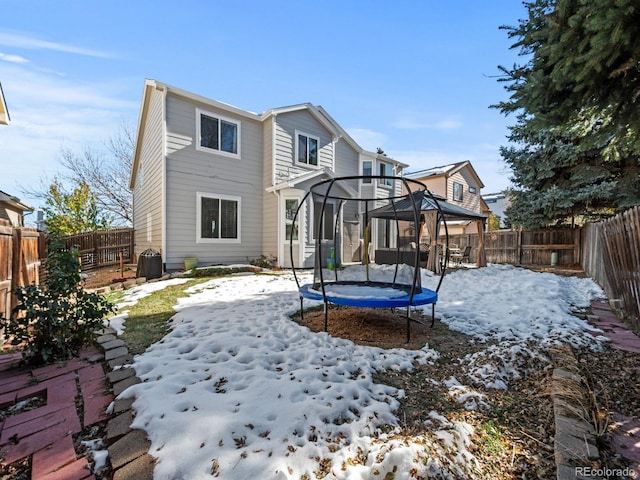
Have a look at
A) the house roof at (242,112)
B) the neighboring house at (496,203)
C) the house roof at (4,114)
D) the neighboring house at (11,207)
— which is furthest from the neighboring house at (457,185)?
the neighboring house at (11,207)

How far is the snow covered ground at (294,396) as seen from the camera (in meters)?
1.47

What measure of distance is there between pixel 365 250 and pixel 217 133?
7340 mm

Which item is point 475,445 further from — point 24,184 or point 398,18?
point 24,184

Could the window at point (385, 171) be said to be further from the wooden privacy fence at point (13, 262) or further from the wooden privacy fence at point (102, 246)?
the wooden privacy fence at point (13, 262)

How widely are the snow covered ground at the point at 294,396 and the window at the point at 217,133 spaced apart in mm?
7265

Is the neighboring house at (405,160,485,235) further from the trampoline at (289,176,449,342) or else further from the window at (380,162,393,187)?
the window at (380,162,393,187)

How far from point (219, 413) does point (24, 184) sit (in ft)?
85.7

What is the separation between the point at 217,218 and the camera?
1007 centimetres

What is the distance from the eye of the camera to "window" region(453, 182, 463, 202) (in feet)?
72.2

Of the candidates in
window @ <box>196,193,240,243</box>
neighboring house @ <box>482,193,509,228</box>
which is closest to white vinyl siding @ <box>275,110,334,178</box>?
window @ <box>196,193,240,243</box>

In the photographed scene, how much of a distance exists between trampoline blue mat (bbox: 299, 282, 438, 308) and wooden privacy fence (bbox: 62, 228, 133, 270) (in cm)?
1000

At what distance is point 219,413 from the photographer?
1.82 m

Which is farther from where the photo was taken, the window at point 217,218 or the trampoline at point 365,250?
the window at point 217,218

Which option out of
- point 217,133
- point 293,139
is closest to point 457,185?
point 293,139
